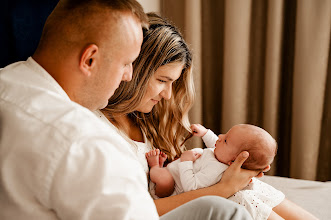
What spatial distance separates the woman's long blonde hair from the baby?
0.20 m

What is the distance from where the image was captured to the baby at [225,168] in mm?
1272

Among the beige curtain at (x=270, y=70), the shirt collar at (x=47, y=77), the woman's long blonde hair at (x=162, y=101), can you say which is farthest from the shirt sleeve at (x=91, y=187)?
the beige curtain at (x=270, y=70)

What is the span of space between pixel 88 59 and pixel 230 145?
743mm

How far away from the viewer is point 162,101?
1622 mm

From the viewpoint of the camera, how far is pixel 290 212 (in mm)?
1277

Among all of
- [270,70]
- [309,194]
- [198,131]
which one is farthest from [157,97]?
[270,70]

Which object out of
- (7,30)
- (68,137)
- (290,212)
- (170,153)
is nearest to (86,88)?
(68,137)

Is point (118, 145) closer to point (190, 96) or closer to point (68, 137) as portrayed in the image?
point (68, 137)

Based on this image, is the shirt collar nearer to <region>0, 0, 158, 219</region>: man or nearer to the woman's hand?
<region>0, 0, 158, 219</region>: man

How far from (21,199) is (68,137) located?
156mm

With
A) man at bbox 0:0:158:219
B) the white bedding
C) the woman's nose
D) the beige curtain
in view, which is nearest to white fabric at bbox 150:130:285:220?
the white bedding

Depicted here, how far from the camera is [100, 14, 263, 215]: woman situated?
4.10 feet

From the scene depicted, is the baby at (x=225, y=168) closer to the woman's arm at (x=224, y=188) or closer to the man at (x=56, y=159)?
the woman's arm at (x=224, y=188)

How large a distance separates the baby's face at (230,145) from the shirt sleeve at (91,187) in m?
0.76
